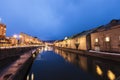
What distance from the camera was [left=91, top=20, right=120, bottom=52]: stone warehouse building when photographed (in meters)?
30.4

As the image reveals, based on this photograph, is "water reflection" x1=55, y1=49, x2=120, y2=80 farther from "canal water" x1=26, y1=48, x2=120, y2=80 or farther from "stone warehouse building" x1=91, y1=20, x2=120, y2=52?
"stone warehouse building" x1=91, y1=20, x2=120, y2=52

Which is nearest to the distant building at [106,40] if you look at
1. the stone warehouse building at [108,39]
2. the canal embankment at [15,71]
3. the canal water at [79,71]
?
the stone warehouse building at [108,39]

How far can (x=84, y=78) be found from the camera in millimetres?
17469

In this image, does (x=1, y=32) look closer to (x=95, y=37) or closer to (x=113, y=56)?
(x=95, y=37)

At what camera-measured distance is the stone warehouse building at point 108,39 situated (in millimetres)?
30406

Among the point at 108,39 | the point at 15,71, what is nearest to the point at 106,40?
the point at 108,39

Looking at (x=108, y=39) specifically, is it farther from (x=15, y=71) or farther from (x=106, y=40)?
(x=15, y=71)

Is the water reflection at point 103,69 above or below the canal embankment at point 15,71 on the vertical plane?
below

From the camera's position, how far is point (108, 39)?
33.7 meters

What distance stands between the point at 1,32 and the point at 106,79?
255ft

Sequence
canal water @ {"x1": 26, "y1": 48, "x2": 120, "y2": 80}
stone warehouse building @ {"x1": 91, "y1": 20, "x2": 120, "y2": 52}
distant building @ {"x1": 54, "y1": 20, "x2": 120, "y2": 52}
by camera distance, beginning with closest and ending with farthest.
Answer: canal water @ {"x1": 26, "y1": 48, "x2": 120, "y2": 80}, stone warehouse building @ {"x1": 91, "y1": 20, "x2": 120, "y2": 52}, distant building @ {"x1": 54, "y1": 20, "x2": 120, "y2": 52}

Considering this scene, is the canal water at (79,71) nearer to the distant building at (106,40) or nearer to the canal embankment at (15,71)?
the canal embankment at (15,71)

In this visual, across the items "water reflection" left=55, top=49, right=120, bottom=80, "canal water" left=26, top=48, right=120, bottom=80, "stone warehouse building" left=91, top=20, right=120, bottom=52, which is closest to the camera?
"water reflection" left=55, top=49, right=120, bottom=80

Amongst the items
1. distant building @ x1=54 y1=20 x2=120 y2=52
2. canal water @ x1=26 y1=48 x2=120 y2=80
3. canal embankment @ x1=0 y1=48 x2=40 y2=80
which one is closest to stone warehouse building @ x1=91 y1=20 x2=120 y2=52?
distant building @ x1=54 y1=20 x2=120 y2=52
